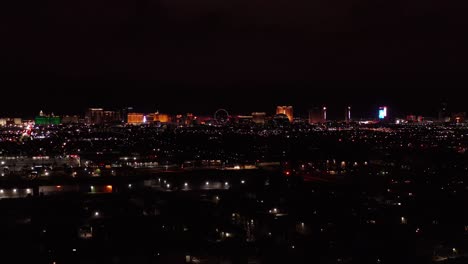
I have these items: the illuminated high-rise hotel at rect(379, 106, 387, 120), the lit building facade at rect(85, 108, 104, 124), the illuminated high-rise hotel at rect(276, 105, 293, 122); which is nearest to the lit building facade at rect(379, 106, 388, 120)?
the illuminated high-rise hotel at rect(379, 106, 387, 120)

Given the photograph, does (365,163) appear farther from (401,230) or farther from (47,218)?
(47,218)

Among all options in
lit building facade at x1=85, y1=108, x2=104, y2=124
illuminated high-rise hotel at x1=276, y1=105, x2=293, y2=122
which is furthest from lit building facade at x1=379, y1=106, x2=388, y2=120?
lit building facade at x1=85, y1=108, x2=104, y2=124

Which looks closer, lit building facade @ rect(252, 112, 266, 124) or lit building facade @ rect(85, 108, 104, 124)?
lit building facade @ rect(252, 112, 266, 124)

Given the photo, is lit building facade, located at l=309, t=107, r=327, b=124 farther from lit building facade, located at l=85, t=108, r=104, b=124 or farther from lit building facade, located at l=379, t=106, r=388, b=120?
lit building facade, located at l=85, t=108, r=104, b=124

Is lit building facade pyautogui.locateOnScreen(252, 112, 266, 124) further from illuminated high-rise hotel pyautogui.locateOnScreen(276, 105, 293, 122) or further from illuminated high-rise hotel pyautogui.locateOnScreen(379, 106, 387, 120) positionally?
Answer: illuminated high-rise hotel pyautogui.locateOnScreen(379, 106, 387, 120)

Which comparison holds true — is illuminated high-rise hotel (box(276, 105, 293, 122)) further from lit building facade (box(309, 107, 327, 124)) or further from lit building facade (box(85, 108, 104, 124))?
lit building facade (box(85, 108, 104, 124))

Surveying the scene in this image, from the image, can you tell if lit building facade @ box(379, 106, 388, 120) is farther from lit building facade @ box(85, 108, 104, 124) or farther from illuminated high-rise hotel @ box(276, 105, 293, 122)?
lit building facade @ box(85, 108, 104, 124)

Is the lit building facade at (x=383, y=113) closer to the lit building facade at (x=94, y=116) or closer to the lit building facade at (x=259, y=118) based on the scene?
the lit building facade at (x=259, y=118)

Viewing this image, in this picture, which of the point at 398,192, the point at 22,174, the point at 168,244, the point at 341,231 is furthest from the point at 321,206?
the point at 22,174

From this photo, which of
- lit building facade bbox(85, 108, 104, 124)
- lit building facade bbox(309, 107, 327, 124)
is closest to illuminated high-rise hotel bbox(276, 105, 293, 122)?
lit building facade bbox(309, 107, 327, 124)

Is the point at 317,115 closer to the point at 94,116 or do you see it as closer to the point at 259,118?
the point at 259,118

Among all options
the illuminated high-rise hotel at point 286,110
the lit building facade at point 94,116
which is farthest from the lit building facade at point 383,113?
the lit building facade at point 94,116
